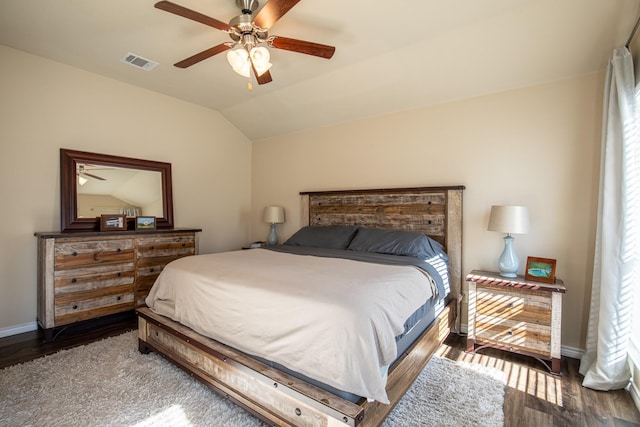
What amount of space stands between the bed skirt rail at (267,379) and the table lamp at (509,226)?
827 mm

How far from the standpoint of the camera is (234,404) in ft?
5.98

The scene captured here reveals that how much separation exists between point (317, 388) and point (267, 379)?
0.93 feet

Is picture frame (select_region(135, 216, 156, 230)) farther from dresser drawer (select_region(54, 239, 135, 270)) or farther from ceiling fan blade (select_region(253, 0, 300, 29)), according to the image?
ceiling fan blade (select_region(253, 0, 300, 29))

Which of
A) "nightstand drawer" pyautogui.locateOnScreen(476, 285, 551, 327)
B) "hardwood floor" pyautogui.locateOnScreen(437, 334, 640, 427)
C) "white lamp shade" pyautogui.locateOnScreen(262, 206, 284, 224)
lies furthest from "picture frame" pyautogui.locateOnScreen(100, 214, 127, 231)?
"nightstand drawer" pyautogui.locateOnScreen(476, 285, 551, 327)

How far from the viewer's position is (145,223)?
11.5 feet

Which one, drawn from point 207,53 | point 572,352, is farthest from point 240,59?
point 572,352

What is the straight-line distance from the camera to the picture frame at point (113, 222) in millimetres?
3158

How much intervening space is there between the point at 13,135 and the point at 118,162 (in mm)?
873

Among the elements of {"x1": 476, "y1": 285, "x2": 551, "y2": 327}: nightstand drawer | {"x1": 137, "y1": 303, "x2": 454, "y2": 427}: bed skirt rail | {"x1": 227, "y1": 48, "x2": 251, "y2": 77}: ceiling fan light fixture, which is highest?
{"x1": 227, "y1": 48, "x2": 251, "y2": 77}: ceiling fan light fixture

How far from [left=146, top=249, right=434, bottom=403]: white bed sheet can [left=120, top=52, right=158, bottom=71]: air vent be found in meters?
2.16

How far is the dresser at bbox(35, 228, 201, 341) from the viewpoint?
2670 millimetres

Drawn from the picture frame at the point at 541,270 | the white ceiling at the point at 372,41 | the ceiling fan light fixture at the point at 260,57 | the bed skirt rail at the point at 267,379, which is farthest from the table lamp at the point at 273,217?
the picture frame at the point at 541,270

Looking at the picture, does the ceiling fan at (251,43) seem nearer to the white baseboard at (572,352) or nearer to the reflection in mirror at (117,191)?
the reflection in mirror at (117,191)

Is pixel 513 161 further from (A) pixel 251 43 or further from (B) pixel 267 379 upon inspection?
(B) pixel 267 379
